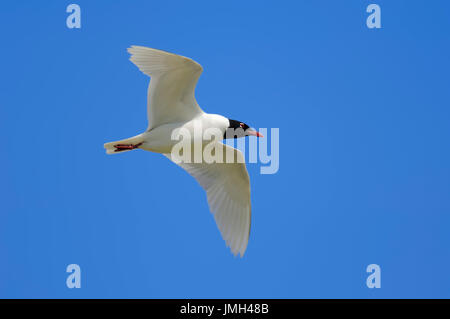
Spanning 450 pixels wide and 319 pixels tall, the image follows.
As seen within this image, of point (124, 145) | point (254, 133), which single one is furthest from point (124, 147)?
point (254, 133)

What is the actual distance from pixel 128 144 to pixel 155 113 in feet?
1.86

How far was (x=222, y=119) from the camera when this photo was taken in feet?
27.6

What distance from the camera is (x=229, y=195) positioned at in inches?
360

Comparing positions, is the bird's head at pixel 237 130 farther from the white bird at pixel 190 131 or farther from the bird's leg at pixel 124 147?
the bird's leg at pixel 124 147

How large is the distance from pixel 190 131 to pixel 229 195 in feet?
4.66

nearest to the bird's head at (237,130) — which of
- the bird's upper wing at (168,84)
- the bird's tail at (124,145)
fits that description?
the bird's upper wing at (168,84)

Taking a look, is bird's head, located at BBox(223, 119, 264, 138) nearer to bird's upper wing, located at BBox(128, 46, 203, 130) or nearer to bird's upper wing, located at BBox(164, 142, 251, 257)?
bird's upper wing, located at BBox(164, 142, 251, 257)

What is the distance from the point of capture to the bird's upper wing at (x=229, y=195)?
28.9 ft

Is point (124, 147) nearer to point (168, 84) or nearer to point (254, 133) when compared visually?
point (168, 84)

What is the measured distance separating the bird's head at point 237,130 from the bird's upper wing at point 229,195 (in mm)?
393
